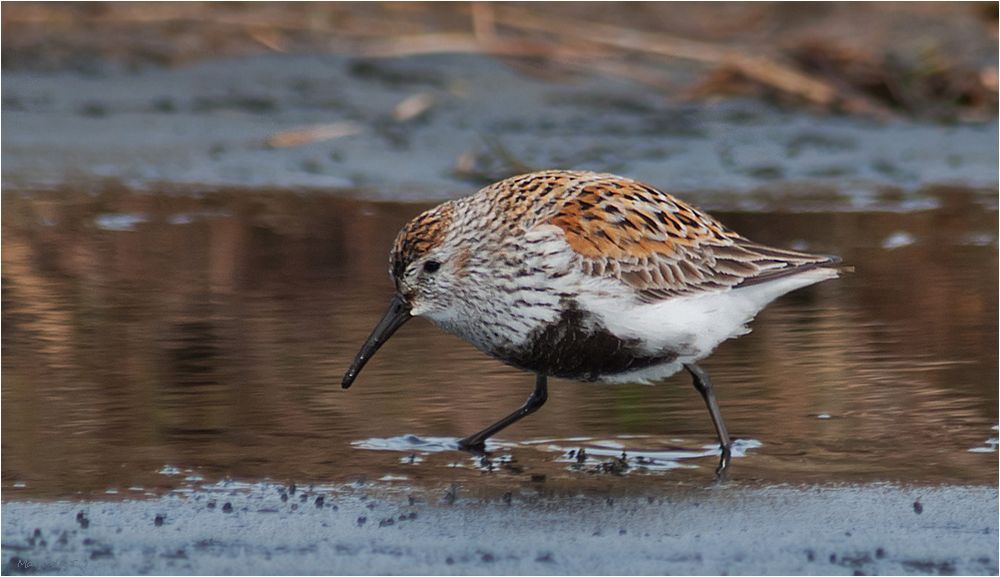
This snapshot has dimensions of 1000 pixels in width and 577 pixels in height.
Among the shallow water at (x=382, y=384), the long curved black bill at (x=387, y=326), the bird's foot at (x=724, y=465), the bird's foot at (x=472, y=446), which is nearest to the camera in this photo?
the bird's foot at (x=724, y=465)

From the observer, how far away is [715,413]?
6016mm

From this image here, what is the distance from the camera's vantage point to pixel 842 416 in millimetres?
6293

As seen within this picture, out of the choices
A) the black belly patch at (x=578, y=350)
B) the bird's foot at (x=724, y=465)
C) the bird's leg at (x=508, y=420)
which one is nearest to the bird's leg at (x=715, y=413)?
the bird's foot at (x=724, y=465)

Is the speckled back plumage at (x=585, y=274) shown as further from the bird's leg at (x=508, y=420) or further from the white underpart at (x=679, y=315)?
the bird's leg at (x=508, y=420)

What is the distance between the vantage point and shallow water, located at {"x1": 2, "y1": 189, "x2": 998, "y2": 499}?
5.74 m

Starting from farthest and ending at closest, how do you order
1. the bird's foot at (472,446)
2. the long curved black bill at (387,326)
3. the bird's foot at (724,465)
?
the long curved black bill at (387,326) → the bird's foot at (472,446) → the bird's foot at (724,465)

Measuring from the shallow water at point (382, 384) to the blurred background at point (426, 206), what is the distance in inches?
0.8

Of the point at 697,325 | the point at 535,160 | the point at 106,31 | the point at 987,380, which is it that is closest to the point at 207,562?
the point at 697,325

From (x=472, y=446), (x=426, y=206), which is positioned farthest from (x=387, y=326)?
(x=426, y=206)

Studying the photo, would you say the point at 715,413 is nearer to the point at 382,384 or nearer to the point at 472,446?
the point at 472,446

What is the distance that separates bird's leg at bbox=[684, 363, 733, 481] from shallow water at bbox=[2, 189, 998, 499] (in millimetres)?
57

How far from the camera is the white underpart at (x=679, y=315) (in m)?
5.80

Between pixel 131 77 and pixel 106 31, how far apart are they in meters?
1.25

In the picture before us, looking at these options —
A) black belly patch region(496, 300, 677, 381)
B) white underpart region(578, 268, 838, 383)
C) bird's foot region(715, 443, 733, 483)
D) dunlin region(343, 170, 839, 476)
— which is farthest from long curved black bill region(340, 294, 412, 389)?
bird's foot region(715, 443, 733, 483)
